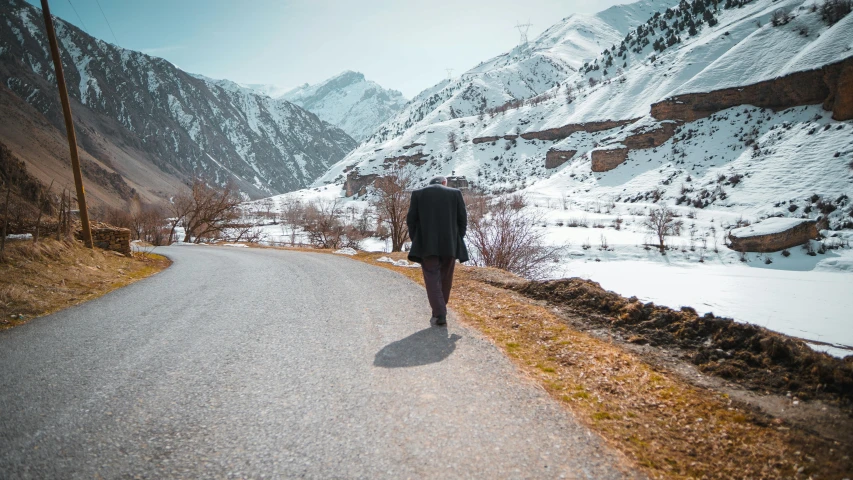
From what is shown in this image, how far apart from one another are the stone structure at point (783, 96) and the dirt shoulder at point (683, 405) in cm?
5561

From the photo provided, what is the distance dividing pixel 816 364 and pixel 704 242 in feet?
103

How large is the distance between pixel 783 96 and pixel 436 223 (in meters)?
66.3

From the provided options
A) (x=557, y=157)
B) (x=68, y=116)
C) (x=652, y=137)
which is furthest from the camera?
(x=557, y=157)

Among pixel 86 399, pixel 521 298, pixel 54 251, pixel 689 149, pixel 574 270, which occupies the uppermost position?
pixel 689 149

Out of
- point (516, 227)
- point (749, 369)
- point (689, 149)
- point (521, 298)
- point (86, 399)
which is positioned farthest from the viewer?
point (689, 149)

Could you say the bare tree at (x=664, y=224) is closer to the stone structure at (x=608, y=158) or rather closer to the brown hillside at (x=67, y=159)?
the stone structure at (x=608, y=158)

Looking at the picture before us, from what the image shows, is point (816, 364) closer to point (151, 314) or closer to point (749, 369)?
point (749, 369)

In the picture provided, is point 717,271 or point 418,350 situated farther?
point 717,271

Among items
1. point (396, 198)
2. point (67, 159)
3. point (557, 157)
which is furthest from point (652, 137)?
point (67, 159)

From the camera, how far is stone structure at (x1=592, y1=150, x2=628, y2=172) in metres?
60.1

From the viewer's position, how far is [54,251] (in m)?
8.35

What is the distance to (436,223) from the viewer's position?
4.54 metres

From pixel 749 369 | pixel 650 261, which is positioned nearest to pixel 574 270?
pixel 650 261

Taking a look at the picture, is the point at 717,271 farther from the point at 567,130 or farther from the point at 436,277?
the point at 567,130
